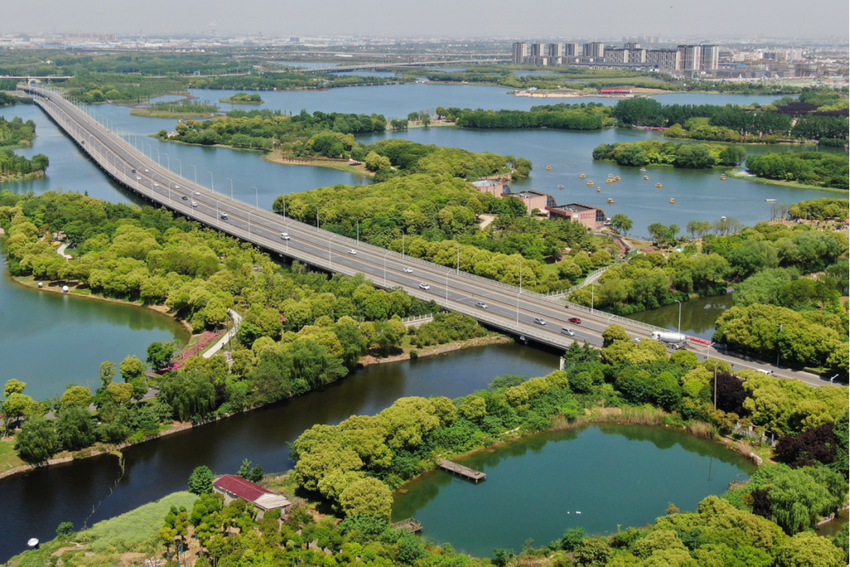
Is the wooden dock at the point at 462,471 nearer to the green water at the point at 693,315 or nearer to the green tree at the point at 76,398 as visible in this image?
the green tree at the point at 76,398

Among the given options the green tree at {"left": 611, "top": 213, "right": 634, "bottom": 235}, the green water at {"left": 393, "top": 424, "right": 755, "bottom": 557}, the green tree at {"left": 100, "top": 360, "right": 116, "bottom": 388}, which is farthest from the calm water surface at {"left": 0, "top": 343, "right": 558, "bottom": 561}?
the green tree at {"left": 611, "top": 213, "right": 634, "bottom": 235}

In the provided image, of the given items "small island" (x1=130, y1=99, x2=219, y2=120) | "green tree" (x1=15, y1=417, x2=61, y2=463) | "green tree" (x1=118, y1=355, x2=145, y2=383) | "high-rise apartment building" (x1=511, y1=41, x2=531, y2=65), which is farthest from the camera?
"high-rise apartment building" (x1=511, y1=41, x2=531, y2=65)

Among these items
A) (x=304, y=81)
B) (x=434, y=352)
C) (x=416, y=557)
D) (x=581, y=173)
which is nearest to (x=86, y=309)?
(x=434, y=352)

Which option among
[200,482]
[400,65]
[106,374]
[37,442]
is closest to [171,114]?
[106,374]

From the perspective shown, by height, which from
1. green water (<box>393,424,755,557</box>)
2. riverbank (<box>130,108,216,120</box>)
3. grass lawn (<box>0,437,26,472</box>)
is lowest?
green water (<box>393,424,755,557</box>)

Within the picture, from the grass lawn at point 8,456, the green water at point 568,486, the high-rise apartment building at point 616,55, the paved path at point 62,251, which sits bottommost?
the green water at point 568,486

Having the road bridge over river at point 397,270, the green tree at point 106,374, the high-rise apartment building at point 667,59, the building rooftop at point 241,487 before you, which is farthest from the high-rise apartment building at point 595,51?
the building rooftop at point 241,487

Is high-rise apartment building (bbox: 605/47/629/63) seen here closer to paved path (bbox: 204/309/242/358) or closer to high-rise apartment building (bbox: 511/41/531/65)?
high-rise apartment building (bbox: 511/41/531/65)
